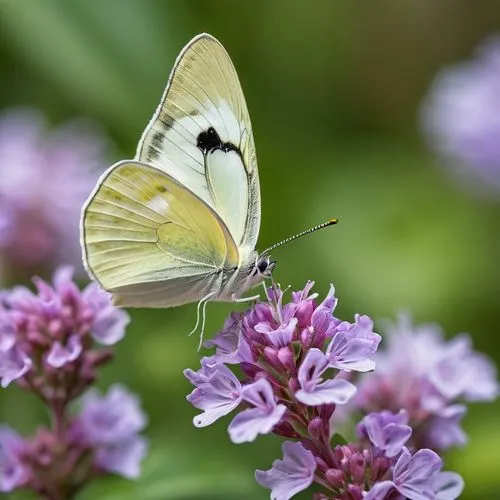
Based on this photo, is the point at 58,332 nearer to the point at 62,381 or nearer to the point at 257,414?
the point at 62,381

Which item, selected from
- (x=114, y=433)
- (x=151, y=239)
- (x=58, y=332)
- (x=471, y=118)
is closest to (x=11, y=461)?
(x=114, y=433)

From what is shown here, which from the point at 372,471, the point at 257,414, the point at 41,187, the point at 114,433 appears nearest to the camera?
the point at 257,414

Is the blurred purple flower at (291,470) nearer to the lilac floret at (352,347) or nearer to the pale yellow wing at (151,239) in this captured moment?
the lilac floret at (352,347)

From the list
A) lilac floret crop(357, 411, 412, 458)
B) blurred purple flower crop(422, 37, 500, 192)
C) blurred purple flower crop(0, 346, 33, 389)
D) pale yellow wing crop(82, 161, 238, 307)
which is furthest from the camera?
blurred purple flower crop(422, 37, 500, 192)

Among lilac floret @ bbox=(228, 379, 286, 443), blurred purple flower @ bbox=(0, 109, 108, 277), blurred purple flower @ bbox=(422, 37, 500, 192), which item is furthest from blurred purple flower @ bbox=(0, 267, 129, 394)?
blurred purple flower @ bbox=(422, 37, 500, 192)

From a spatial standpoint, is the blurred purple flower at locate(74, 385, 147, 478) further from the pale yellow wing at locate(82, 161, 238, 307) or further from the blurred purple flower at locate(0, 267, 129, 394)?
the pale yellow wing at locate(82, 161, 238, 307)

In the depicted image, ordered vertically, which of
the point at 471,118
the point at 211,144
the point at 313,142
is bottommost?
the point at 211,144
